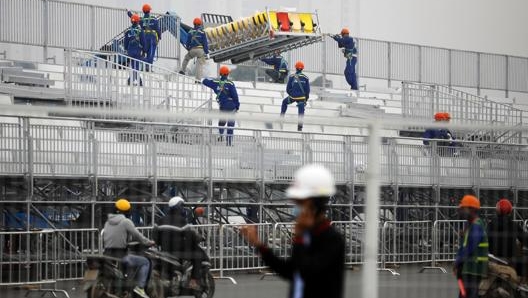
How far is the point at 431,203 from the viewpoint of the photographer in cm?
2475

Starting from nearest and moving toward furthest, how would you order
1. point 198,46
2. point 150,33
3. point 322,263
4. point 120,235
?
point 322,263
point 120,235
point 150,33
point 198,46

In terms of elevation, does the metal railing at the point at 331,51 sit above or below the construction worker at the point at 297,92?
above

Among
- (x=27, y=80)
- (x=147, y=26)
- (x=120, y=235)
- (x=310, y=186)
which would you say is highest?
(x=147, y=26)

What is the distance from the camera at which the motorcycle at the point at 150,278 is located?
13.8m

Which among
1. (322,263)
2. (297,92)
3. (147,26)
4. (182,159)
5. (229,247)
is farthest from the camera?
(147,26)

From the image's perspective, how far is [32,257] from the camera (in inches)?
695

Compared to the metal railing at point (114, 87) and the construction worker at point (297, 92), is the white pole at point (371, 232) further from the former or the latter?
the construction worker at point (297, 92)

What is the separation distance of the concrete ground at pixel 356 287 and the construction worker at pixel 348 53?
15.8 m

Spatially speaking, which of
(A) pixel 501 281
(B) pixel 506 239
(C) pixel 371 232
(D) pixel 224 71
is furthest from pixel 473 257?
(D) pixel 224 71

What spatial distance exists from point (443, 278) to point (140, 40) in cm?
1500

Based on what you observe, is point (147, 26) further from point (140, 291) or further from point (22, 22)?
point (140, 291)

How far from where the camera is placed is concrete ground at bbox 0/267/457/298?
43.8 ft

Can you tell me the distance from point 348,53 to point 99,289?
74.6 ft

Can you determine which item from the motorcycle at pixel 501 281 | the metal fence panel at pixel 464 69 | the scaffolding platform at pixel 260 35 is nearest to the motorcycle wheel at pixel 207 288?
the motorcycle at pixel 501 281
